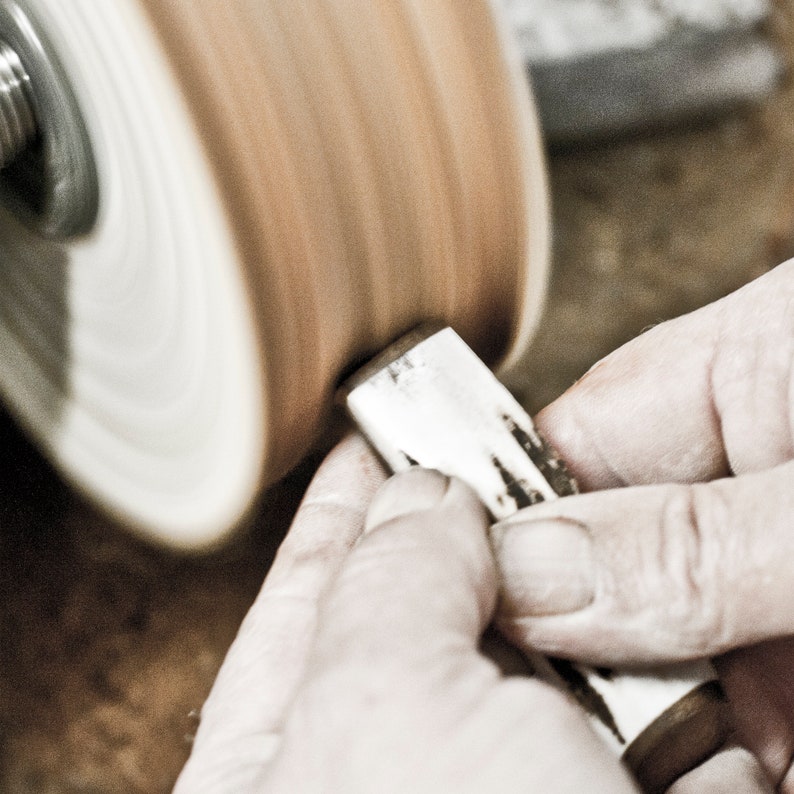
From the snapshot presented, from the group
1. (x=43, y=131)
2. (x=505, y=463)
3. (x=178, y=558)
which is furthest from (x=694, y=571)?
(x=178, y=558)

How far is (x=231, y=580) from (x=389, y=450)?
1.66 feet

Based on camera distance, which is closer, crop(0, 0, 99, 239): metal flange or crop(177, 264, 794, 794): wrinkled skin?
crop(177, 264, 794, 794): wrinkled skin

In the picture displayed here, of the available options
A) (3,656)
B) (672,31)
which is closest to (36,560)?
(3,656)

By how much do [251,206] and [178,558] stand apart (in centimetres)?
61

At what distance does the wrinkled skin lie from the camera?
0.40 meters

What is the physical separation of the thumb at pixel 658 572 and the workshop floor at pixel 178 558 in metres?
0.56

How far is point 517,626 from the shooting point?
1.56ft

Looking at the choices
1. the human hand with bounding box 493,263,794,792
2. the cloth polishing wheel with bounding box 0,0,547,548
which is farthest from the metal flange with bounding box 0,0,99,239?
the human hand with bounding box 493,263,794,792

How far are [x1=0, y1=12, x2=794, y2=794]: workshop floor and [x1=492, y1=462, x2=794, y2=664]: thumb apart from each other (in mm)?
558

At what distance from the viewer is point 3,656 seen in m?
0.93

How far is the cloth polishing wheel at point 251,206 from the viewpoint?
485 millimetres

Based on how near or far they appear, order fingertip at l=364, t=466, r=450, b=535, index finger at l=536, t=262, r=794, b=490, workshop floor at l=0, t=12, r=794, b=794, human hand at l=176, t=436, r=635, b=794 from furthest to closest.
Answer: workshop floor at l=0, t=12, r=794, b=794 < index finger at l=536, t=262, r=794, b=490 < fingertip at l=364, t=466, r=450, b=535 < human hand at l=176, t=436, r=635, b=794

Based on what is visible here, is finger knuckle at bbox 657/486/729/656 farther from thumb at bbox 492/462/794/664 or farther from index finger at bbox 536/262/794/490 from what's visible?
index finger at bbox 536/262/794/490

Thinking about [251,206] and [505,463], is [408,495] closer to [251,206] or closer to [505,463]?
[505,463]
